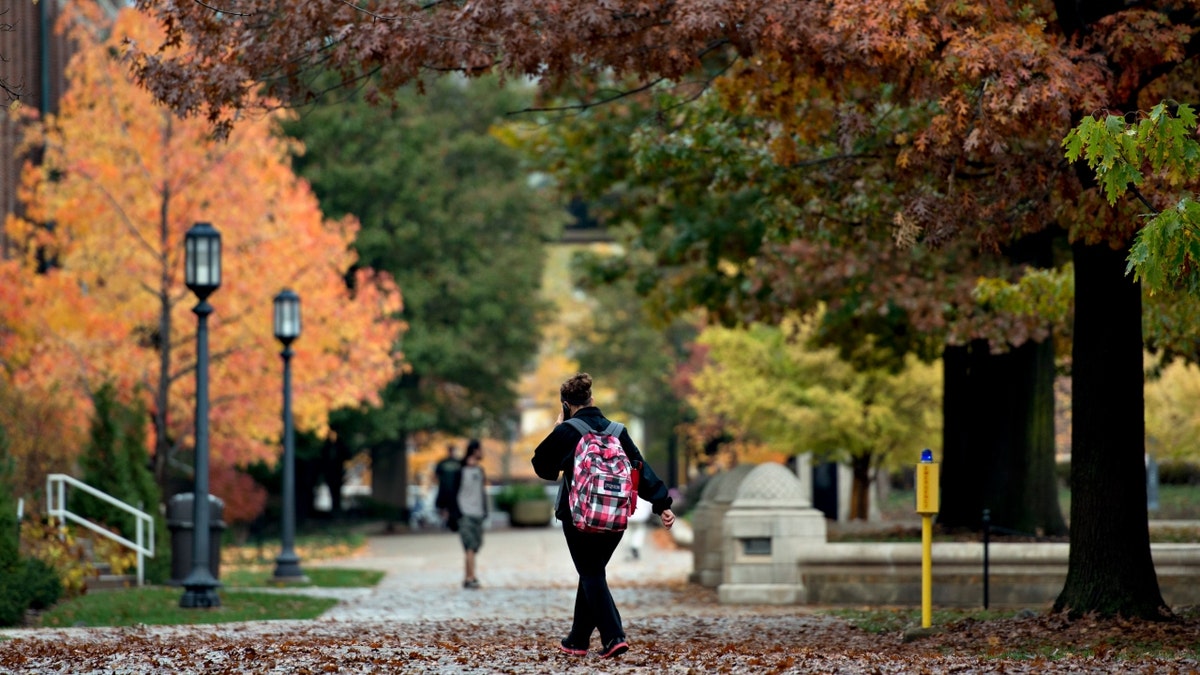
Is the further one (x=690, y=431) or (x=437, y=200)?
(x=690, y=431)

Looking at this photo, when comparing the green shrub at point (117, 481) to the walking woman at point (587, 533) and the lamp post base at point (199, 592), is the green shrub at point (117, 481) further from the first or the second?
the walking woman at point (587, 533)

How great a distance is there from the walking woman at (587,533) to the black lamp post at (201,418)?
679cm

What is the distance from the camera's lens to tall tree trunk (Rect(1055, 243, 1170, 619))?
1173 cm

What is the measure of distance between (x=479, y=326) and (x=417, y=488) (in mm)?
28487

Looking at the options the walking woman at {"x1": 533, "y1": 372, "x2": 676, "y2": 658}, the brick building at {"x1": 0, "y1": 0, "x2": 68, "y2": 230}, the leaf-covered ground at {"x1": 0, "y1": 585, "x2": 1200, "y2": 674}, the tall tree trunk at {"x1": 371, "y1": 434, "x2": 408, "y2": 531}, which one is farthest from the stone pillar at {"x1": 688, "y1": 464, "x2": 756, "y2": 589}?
→ the tall tree trunk at {"x1": 371, "y1": 434, "x2": 408, "y2": 531}

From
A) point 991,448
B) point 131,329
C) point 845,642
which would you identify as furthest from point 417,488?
point 845,642

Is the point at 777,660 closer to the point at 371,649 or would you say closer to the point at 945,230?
the point at 371,649

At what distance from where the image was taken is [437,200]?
41.4m

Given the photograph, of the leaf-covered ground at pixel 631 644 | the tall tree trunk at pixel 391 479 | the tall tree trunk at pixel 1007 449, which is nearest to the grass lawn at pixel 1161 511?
the tall tree trunk at pixel 1007 449

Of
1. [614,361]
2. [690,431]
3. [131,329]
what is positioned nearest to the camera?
[131,329]

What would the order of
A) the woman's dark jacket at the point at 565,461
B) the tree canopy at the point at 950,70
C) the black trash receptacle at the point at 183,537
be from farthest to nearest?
the black trash receptacle at the point at 183,537, the tree canopy at the point at 950,70, the woman's dark jacket at the point at 565,461

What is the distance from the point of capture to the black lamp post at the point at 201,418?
1614cm

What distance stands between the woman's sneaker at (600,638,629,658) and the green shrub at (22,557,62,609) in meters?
6.60

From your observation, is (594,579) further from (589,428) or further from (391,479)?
(391,479)
